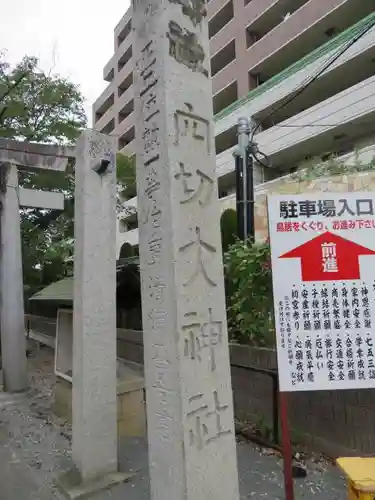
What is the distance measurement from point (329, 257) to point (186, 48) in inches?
74.8

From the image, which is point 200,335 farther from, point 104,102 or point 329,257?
point 104,102

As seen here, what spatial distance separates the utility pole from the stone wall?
1744 mm

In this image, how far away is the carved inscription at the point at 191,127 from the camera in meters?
3.01

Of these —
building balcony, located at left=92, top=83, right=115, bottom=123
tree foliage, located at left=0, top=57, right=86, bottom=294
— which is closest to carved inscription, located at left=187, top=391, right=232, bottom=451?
tree foliage, located at left=0, top=57, right=86, bottom=294

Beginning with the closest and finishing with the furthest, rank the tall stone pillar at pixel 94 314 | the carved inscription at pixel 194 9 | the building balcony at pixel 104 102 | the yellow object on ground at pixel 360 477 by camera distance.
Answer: the yellow object on ground at pixel 360 477 → the carved inscription at pixel 194 9 → the tall stone pillar at pixel 94 314 → the building balcony at pixel 104 102

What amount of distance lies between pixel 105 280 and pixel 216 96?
935 inches

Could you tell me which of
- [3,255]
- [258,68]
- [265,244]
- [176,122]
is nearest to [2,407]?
[3,255]

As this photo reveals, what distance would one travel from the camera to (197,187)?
306cm

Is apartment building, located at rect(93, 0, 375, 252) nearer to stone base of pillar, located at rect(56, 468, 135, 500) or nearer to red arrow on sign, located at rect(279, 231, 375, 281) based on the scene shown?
red arrow on sign, located at rect(279, 231, 375, 281)

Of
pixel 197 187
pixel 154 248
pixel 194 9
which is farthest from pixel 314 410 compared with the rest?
pixel 194 9

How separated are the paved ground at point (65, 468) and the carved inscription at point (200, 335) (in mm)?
1912

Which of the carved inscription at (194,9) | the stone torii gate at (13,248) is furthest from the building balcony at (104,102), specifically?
the carved inscription at (194,9)

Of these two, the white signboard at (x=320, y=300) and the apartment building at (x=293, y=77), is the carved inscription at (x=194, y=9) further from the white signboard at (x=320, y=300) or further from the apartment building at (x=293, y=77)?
the apartment building at (x=293, y=77)

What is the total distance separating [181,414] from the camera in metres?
2.79
